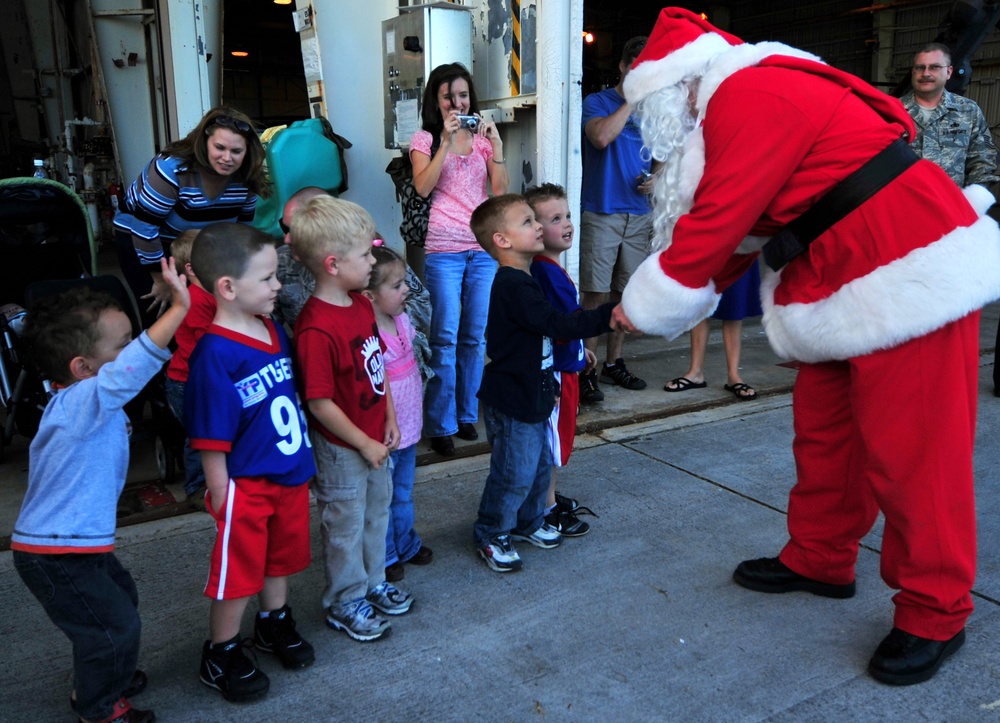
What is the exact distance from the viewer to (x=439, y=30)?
4531 millimetres

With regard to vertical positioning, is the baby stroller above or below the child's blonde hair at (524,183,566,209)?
below

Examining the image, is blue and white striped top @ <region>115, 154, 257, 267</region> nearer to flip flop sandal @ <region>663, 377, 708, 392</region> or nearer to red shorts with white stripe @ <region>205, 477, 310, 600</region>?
red shorts with white stripe @ <region>205, 477, 310, 600</region>

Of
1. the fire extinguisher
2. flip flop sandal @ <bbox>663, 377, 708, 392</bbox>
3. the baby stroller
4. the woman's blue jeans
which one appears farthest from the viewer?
the fire extinguisher

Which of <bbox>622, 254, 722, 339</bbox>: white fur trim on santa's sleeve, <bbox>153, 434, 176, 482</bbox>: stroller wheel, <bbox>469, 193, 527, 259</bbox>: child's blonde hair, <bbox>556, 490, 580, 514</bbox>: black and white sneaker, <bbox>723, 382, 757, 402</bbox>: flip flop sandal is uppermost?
<bbox>469, 193, 527, 259</bbox>: child's blonde hair

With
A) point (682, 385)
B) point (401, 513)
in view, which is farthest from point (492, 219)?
point (682, 385)

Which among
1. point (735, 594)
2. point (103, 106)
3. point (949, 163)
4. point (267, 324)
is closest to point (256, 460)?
point (267, 324)

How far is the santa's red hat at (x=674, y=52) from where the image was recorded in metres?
2.65

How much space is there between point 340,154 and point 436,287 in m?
0.99

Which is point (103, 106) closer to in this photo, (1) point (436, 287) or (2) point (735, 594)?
(1) point (436, 287)

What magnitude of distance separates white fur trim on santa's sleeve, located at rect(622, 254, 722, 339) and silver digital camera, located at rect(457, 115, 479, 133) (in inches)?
72.9

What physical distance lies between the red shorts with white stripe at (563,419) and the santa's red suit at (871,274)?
725 millimetres

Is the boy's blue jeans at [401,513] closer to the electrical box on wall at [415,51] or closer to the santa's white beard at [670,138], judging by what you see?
the santa's white beard at [670,138]

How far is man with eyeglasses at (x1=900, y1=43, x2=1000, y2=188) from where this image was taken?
524 centimetres

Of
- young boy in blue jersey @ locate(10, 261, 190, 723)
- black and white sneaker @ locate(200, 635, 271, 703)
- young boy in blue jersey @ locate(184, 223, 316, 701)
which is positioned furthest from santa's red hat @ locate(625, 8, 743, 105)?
black and white sneaker @ locate(200, 635, 271, 703)
